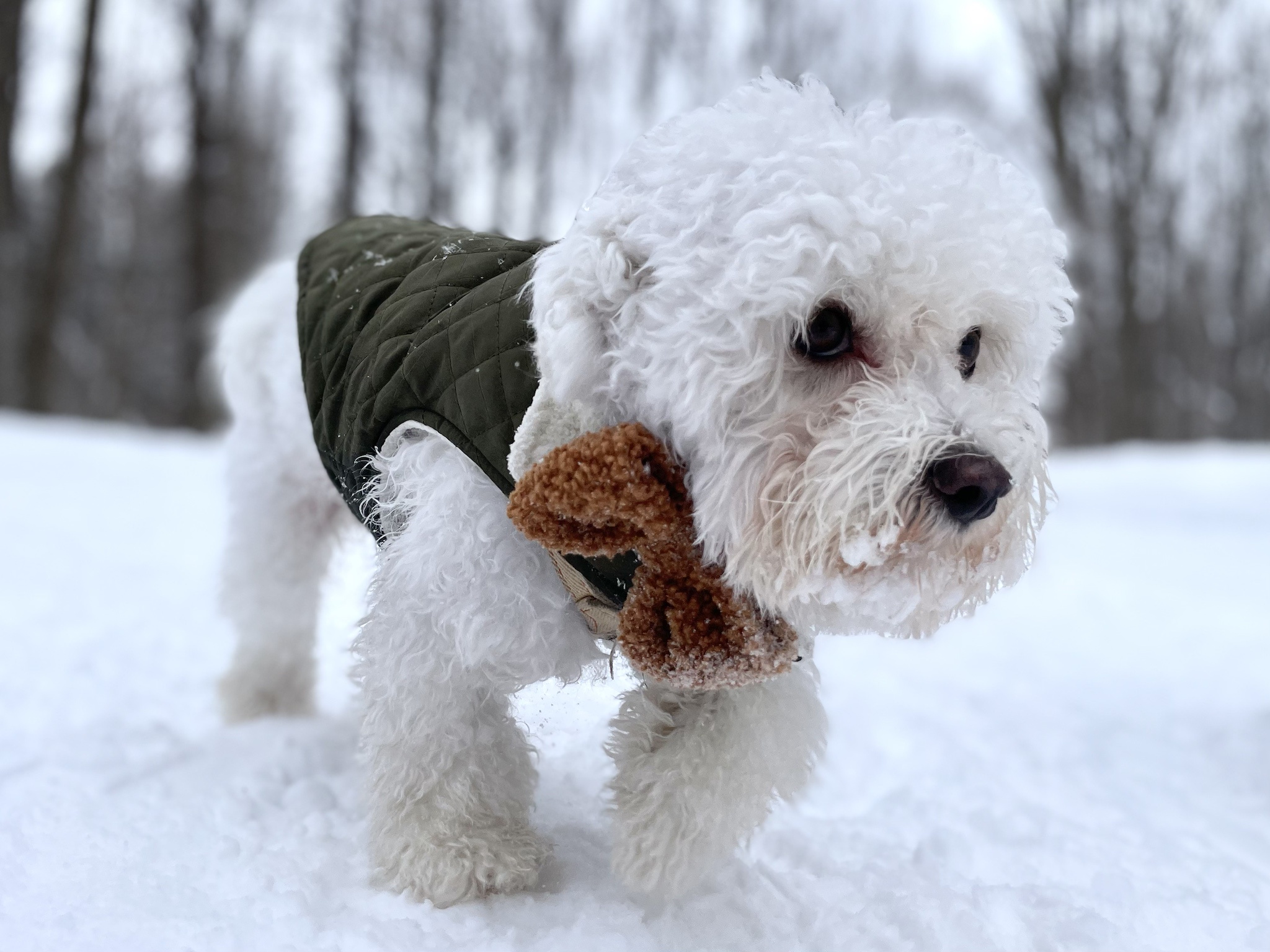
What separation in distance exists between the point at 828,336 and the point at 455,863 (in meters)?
1.45

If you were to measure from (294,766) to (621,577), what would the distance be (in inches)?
63.1

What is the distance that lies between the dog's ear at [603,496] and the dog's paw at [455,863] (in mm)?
899

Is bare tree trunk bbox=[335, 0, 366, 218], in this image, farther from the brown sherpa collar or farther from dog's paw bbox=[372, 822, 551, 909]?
the brown sherpa collar

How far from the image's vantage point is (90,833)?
2.63 meters

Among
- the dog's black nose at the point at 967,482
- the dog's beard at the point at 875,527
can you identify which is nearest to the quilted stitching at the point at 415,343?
the dog's beard at the point at 875,527

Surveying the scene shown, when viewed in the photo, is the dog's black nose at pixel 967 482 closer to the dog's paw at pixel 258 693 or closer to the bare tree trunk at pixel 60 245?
the dog's paw at pixel 258 693

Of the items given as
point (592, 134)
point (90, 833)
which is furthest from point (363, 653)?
point (592, 134)

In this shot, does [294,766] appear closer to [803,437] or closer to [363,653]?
[363,653]

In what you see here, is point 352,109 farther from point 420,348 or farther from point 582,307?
point 582,307

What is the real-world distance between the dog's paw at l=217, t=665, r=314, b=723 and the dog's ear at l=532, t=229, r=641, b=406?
222 centimetres

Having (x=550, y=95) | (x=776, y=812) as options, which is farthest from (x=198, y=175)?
(x=776, y=812)

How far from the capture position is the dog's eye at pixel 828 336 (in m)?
1.89

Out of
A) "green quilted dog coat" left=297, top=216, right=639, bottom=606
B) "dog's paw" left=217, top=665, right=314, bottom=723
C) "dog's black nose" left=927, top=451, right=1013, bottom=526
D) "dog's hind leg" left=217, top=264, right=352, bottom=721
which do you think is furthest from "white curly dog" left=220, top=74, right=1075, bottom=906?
"dog's paw" left=217, top=665, right=314, bottom=723

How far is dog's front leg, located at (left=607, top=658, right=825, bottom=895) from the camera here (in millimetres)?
2352
